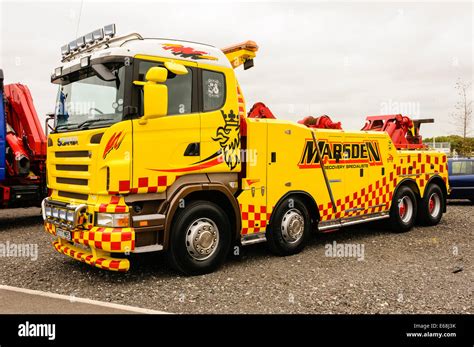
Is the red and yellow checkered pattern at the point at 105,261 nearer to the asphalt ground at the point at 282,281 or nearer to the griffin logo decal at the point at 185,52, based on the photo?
the asphalt ground at the point at 282,281

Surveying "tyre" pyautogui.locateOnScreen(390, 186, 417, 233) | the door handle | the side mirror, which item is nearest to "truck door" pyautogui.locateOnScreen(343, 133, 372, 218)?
"tyre" pyautogui.locateOnScreen(390, 186, 417, 233)

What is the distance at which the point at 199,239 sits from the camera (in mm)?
5996

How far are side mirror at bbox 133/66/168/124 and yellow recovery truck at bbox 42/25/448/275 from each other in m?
0.01

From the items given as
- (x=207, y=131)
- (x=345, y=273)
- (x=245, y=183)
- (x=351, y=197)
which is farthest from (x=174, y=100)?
(x=351, y=197)

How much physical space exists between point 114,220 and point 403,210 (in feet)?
21.3

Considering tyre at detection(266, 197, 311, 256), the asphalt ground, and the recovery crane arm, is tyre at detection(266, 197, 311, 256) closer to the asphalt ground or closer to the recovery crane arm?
the asphalt ground

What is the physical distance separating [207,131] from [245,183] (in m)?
0.98

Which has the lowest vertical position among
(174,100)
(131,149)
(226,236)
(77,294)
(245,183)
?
(77,294)

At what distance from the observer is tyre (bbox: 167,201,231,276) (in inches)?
229
